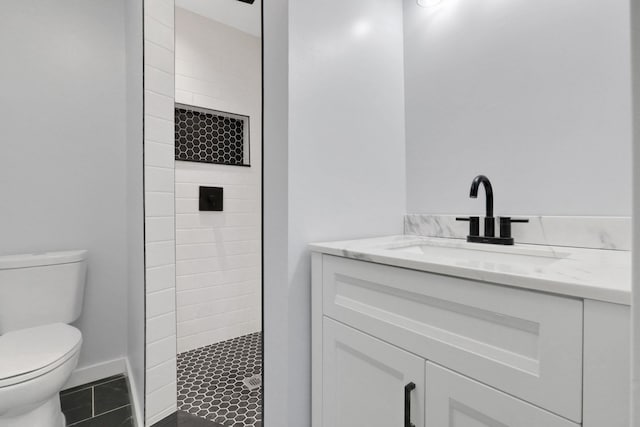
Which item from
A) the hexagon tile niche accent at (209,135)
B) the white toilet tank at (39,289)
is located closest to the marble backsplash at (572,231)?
the hexagon tile niche accent at (209,135)

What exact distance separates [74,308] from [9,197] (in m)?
0.63

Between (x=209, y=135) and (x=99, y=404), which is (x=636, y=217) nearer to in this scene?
(x=99, y=404)

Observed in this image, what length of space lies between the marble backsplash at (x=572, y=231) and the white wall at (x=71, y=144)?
1869 millimetres

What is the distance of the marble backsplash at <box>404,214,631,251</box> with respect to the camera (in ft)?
2.81

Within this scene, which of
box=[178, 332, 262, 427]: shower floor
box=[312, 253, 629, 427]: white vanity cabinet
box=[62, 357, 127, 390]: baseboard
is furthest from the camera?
box=[62, 357, 127, 390]: baseboard

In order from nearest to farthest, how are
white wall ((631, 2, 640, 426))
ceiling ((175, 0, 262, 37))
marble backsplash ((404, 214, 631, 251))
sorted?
1. white wall ((631, 2, 640, 426))
2. marble backsplash ((404, 214, 631, 251))
3. ceiling ((175, 0, 262, 37))

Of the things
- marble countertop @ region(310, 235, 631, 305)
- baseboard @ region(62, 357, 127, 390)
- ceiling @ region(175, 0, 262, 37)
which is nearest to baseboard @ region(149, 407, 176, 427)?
baseboard @ region(62, 357, 127, 390)

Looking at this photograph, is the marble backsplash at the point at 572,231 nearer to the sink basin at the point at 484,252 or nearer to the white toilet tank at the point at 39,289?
the sink basin at the point at 484,252

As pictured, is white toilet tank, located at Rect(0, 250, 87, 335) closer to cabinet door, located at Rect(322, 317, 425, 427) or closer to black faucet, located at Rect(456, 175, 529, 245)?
cabinet door, located at Rect(322, 317, 425, 427)

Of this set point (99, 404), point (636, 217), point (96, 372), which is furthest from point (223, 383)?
point (636, 217)

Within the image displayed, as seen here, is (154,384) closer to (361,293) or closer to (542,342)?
(361,293)

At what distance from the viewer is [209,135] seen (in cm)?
224

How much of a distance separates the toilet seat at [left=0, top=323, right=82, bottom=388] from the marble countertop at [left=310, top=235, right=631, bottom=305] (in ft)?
3.43

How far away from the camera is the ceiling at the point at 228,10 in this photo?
2.04m
